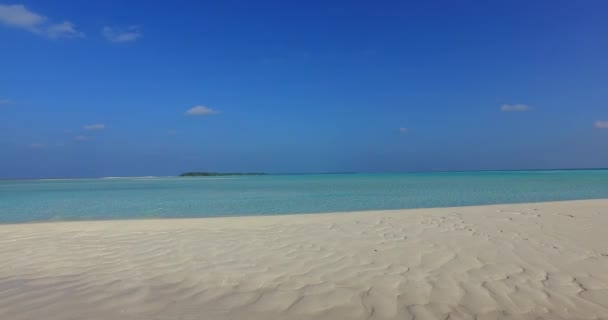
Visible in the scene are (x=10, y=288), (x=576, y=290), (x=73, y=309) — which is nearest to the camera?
(x=73, y=309)

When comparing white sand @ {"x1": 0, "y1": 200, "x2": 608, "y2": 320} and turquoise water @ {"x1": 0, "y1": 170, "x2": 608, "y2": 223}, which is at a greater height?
white sand @ {"x1": 0, "y1": 200, "x2": 608, "y2": 320}

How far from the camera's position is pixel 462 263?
516 centimetres

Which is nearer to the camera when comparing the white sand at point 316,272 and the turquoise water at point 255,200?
the white sand at point 316,272

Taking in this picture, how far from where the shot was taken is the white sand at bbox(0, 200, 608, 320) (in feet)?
12.0

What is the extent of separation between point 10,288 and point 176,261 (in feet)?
6.51

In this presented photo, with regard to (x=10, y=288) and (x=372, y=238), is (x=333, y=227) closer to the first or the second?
(x=372, y=238)

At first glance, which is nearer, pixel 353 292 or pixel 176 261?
pixel 353 292

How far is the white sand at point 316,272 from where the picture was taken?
3.65m

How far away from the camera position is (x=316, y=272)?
4914mm

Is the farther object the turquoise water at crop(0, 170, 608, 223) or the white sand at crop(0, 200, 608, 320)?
the turquoise water at crop(0, 170, 608, 223)

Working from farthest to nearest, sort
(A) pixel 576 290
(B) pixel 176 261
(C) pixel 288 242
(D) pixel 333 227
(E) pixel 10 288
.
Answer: (D) pixel 333 227
(C) pixel 288 242
(B) pixel 176 261
(E) pixel 10 288
(A) pixel 576 290

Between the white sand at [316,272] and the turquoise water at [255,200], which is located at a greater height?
the white sand at [316,272]

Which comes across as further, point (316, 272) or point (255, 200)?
point (255, 200)

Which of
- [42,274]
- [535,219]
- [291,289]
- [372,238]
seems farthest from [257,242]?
[535,219]
